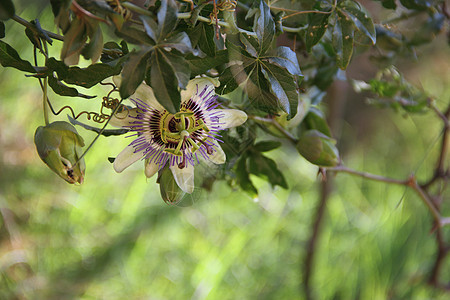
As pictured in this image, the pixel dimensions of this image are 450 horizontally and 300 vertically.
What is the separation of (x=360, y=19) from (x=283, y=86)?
0.11 metres

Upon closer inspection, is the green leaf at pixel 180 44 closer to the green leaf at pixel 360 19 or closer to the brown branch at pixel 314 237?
the green leaf at pixel 360 19

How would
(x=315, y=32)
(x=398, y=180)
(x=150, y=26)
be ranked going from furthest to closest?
(x=398, y=180) → (x=315, y=32) → (x=150, y=26)

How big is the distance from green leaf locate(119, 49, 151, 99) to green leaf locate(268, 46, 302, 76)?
0.09 m

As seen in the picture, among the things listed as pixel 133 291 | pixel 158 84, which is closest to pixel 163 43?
pixel 158 84

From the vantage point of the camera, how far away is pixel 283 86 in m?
0.30

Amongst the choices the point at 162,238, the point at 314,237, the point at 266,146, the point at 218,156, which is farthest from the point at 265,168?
the point at 162,238

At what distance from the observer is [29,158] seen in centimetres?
114

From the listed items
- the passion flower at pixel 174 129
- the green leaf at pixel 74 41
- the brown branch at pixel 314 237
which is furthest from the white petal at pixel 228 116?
the brown branch at pixel 314 237

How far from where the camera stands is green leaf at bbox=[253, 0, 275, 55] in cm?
30

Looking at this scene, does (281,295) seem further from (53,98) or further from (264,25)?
(264,25)

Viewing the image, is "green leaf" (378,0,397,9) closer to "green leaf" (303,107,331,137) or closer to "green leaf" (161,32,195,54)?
"green leaf" (303,107,331,137)

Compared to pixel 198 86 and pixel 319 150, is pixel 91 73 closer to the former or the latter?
pixel 198 86

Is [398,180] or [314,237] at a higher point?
[398,180]

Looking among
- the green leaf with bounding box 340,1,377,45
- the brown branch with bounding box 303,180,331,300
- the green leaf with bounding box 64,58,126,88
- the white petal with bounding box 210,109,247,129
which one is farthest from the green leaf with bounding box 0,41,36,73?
the brown branch with bounding box 303,180,331,300
